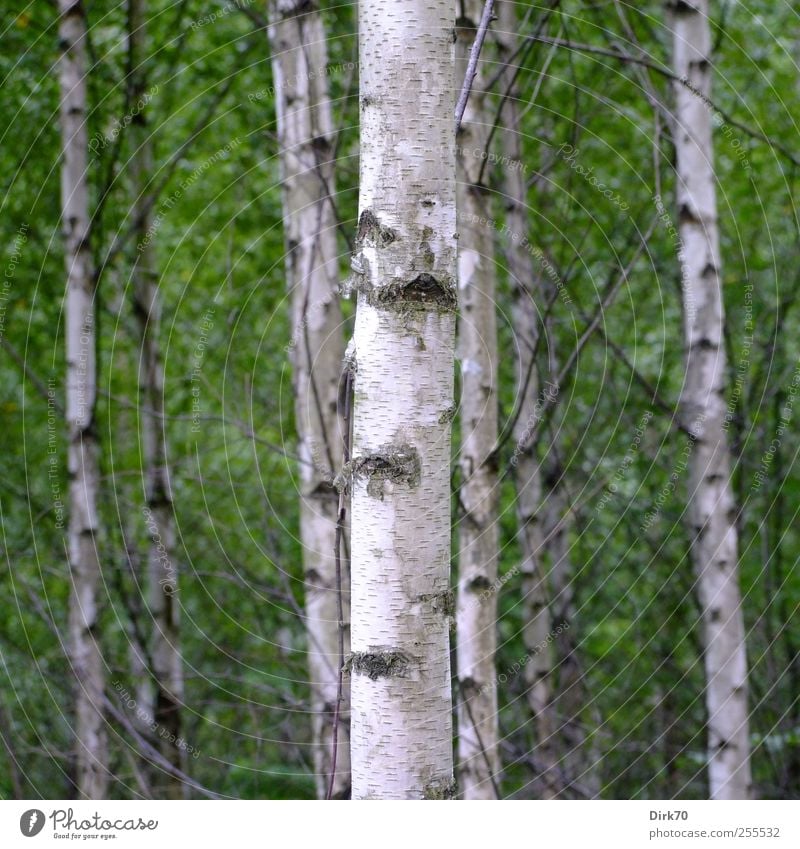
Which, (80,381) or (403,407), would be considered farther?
(80,381)

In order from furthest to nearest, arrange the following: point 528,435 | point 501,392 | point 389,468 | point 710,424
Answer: point 501,392 < point 528,435 < point 710,424 < point 389,468

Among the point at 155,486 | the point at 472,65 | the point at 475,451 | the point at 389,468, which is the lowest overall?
the point at 389,468

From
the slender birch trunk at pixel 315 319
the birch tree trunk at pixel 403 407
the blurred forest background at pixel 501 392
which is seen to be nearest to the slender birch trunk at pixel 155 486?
the blurred forest background at pixel 501 392

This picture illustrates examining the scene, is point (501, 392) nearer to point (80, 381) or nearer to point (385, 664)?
point (80, 381)

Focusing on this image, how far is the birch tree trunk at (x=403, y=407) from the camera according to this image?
52.2 inches

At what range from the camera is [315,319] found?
2.74 metres

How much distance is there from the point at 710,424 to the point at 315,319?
1.33m

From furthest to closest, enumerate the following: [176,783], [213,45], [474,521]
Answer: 1. [213,45]
2. [176,783]
3. [474,521]

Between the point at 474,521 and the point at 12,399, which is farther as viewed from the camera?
the point at 12,399

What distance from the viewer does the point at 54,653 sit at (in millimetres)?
4820

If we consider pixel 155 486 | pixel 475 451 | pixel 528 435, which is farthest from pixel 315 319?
pixel 155 486
